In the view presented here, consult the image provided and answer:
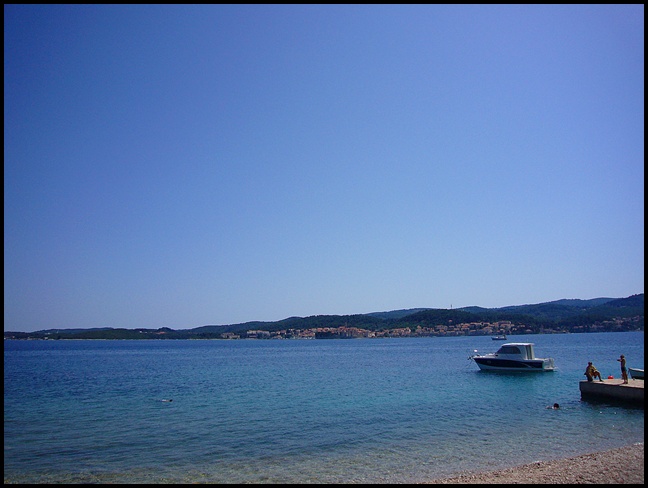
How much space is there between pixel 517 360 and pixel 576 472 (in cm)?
3348

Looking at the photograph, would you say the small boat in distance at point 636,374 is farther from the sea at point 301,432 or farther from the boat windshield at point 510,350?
the boat windshield at point 510,350

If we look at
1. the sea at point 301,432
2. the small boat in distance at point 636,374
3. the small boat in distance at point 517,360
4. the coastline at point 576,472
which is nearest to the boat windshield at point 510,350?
the small boat in distance at point 517,360

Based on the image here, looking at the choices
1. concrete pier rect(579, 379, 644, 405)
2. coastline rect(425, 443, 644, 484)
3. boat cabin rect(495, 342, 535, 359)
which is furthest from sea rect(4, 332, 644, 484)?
boat cabin rect(495, 342, 535, 359)

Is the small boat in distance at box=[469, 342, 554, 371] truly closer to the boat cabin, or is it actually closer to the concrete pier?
the boat cabin

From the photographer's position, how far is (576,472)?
12820 millimetres

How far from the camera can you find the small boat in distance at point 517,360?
1713 inches

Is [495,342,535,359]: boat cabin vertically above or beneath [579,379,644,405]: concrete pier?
above

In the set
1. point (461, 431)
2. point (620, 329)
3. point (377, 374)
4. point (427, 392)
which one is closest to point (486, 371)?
point (377, 374)

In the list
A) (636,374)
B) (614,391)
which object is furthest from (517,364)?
(614,391)

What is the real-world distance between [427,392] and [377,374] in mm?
16418

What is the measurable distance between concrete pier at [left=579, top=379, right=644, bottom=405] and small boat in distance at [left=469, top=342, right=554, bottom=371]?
16.8m

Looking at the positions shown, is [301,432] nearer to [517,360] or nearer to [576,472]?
[576,472]

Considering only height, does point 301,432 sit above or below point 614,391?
below

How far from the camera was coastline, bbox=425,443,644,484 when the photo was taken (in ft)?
39.5
